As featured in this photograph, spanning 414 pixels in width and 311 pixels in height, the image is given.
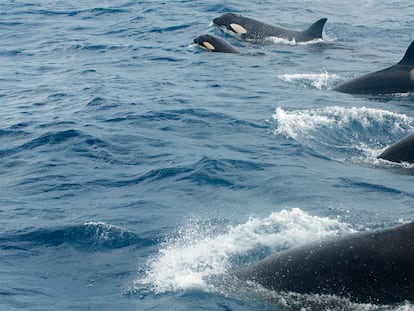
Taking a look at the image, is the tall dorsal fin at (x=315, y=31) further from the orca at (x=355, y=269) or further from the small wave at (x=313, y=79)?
the orca at (x=355, y=269)

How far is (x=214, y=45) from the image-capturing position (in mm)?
27828

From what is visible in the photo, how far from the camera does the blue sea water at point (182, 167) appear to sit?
10375 mm

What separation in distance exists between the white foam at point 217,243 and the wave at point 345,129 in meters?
4.19

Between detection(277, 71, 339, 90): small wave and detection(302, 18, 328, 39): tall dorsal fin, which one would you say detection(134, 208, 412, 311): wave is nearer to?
detection(277, 71, 339, 90): small wave

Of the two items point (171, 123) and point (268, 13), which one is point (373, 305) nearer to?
point (171, 123)

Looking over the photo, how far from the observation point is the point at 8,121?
64.7ft

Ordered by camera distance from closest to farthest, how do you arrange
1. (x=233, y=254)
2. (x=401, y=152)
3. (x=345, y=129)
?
(x=233, y=254) → (x=401, y=152) → (x=345, y=129)

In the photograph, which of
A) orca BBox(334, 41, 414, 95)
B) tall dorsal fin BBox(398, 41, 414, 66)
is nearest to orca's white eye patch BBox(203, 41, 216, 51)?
orca BBox(334, 41, 414, 95)

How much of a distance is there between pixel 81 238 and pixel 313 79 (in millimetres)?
12507

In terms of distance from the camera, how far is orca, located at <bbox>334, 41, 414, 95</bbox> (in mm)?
20156

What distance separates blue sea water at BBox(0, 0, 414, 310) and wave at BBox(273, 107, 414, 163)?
2.1 inches

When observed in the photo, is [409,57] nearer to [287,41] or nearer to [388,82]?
[388,82]

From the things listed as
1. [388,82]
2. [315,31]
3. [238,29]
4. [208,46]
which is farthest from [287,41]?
[388,82]

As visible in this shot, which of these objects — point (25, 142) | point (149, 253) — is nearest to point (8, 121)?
point (25, 142)
